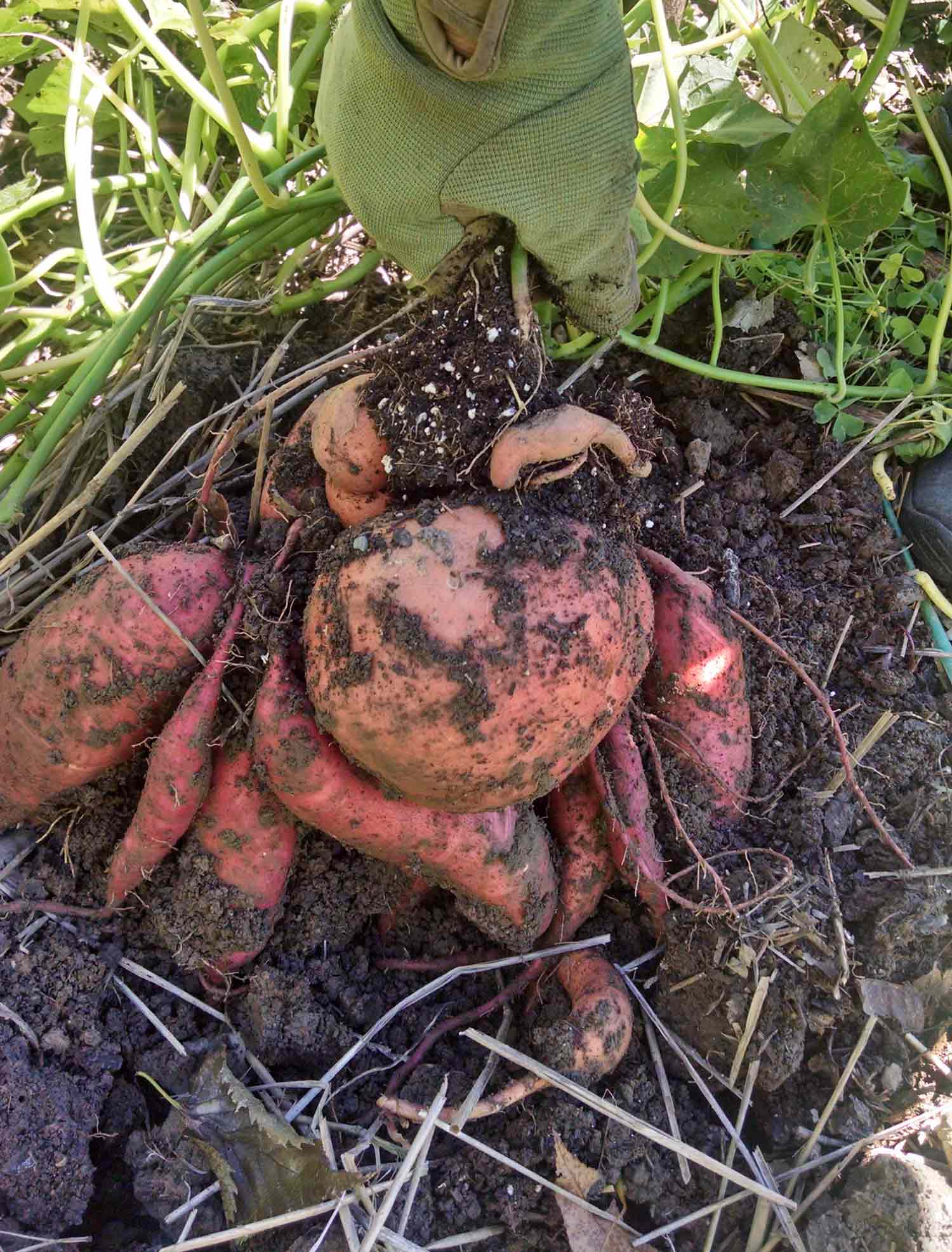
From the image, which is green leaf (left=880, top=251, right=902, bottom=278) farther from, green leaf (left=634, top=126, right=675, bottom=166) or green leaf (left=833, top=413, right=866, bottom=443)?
green leaf (left=634, top=126, right=675, bottom=166)

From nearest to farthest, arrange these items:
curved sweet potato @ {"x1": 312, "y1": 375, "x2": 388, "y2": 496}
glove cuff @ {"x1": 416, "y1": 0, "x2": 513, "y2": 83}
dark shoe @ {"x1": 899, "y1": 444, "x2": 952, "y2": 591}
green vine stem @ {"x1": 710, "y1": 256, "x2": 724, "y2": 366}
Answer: glove cuff @ {"x1": 416, "y1": 0, "x2": 513, "y2": 83}
curved sweet potato @ {"x1": 312, "y1": 375, "x2": 388, "y2": 496}
green vine stem @ {"x1": 710, "y1": 256, "x2": 724, "y2": 366}
dark shoe @ {"x1": 899, "y1": 444, "x2": 952, "y2": 591}

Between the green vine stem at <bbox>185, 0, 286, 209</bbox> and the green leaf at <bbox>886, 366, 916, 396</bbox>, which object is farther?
the green leaf at <bbox>886, 366, 916, 396</bbox>

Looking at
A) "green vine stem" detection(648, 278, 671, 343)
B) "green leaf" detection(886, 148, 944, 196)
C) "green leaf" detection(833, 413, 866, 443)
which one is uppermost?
"green vine stem" detection(648, 278, 671, 343)

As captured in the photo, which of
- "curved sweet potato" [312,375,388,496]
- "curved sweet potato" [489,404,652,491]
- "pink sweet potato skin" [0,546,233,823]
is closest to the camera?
"curved sweet potato" [489,404,652,491]

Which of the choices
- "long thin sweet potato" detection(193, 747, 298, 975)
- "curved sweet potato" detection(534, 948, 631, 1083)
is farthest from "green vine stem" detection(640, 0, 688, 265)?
"curved sweet potato" detection(534, 948, 631, 1083)

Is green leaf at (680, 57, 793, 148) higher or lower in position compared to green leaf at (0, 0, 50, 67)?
lower

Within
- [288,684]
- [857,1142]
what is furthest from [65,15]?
[857,1142]

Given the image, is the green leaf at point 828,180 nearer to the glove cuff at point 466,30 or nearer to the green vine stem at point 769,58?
the green vine stem at point 769,58

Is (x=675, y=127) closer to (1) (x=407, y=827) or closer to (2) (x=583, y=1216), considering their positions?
(1) (x=407, y=827)
